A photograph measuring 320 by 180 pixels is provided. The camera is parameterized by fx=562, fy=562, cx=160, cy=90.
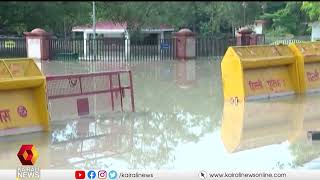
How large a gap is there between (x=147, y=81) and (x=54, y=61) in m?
12.4

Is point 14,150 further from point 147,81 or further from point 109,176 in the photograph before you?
point 147,81

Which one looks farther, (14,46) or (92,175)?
(14,46)

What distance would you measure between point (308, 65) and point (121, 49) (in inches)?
745

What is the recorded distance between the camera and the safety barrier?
10.7 meters

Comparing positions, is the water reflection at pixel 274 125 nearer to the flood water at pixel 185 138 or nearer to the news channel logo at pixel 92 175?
the flood water at pixel 185 138

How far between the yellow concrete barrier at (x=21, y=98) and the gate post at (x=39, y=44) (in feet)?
70.5

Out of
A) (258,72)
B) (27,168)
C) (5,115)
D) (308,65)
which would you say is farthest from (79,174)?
(308,65)

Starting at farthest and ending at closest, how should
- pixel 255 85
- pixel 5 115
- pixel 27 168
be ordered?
pixel 255 85 < pixel 5 115 < pixel 27 168

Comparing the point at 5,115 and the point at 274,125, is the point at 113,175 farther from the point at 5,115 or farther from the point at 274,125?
the point at 274,125

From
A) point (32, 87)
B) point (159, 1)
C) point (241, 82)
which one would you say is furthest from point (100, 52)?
point (159, 1)

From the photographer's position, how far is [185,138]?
31.1ft

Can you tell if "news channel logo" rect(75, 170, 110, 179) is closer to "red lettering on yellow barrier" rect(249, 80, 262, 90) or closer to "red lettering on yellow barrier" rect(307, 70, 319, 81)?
"red lettering on yellow barrier" rect(249, 80, 262, 90)

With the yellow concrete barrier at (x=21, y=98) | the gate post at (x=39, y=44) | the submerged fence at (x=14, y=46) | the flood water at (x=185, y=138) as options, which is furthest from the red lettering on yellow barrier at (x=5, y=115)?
the submerged fence at (x=14, y=46)

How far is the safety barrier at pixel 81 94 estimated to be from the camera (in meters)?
10.7
